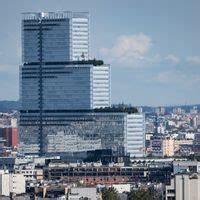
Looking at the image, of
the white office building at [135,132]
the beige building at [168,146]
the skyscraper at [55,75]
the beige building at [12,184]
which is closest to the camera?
the beige building at [12,184]

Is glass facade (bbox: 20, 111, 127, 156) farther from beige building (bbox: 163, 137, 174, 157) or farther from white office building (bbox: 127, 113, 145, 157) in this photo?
beige building (bbox: 163, 137, 174, 157)

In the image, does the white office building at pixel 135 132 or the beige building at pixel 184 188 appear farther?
the white office building at pixel 135 132

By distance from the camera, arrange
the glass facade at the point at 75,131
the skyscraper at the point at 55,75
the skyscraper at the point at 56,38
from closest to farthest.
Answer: the glass facade at the point at 75,131 < the skyscraper at the point at 55,75 < the skyscraper at the point at 56,38

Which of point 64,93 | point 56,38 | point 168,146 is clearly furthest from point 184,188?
point 168,146

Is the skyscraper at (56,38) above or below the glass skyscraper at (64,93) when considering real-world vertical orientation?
above

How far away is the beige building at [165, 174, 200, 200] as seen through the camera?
7638cm

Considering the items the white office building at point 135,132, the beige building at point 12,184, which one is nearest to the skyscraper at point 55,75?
the white office building at point 135,132

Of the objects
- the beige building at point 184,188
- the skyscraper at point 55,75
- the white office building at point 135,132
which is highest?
the skyscraper at point 55,75

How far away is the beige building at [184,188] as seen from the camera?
76375mm

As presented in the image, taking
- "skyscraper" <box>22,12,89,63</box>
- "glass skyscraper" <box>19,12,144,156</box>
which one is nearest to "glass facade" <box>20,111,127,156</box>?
"glass skyscraper" <box>19,12,144,156</box>

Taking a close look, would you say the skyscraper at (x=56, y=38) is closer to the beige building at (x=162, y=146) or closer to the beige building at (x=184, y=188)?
the beige building at (x=162, y=146)

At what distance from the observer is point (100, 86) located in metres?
144

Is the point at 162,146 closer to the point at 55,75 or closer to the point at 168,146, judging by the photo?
the point at 168,146

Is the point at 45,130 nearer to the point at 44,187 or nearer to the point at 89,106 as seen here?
the point at 89,106
